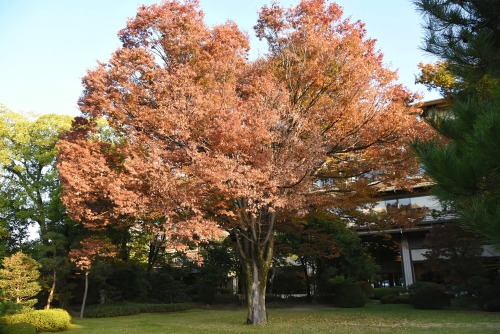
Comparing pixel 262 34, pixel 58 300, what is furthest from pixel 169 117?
pixel 58 300

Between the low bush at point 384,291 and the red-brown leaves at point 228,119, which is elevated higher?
the red-brown leaves at point 228,119

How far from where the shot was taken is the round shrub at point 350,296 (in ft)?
76.2

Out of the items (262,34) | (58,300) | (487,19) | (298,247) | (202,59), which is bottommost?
(58,300)

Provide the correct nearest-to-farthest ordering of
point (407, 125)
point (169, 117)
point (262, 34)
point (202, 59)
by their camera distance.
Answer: point (169, 117)
point (407, 125)
point (202, 59)
point (262, 34)

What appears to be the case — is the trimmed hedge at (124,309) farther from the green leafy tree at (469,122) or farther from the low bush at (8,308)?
the green leafy tree at (469,122)

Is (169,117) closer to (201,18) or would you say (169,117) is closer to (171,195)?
(171,195)

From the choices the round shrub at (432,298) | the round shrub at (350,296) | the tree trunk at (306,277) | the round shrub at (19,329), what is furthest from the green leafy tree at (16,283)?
the round shrub at (432,298)

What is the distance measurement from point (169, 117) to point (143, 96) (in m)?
2.11

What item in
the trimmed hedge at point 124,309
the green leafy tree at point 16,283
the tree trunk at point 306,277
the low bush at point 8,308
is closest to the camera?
the low bush at point 8,308

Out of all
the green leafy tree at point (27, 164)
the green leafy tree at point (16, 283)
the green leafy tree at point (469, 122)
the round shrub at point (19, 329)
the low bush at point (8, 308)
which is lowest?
the round shrub at point (19, 329)

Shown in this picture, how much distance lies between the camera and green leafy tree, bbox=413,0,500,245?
3.95m

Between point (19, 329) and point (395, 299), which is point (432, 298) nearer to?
point (395, 299)

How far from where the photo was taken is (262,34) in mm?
15297

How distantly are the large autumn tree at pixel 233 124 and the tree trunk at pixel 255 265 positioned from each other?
6cm
